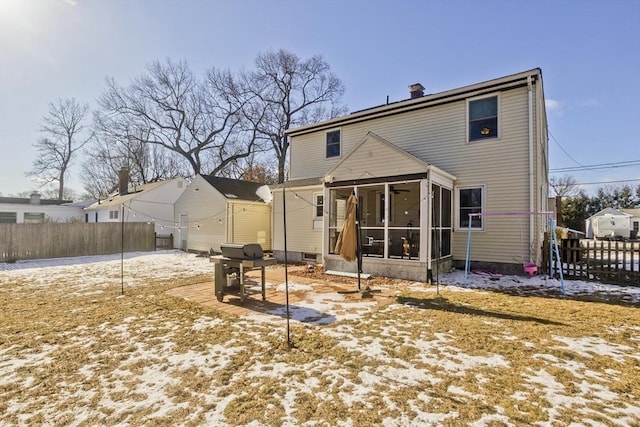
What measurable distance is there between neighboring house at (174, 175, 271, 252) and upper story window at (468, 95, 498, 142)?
1109 centimetres

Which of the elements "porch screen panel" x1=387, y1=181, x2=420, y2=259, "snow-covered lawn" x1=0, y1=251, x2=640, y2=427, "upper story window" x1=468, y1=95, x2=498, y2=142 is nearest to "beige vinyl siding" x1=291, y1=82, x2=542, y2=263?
"upper story window" x1=468, y1=95, x2=498, y2=142

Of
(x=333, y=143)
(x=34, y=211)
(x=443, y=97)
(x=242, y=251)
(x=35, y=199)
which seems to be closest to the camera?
(x=242, y=251)

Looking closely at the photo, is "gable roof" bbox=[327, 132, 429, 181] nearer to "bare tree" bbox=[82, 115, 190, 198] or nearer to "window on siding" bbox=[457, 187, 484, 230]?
"window on siding" bbox=[457, 187, 484, 230]

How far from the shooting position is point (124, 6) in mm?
8477

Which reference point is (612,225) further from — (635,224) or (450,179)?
(450,179)

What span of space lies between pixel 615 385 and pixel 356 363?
8.64ft

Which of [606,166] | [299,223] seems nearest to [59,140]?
[299,223]

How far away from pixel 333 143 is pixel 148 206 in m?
16.8

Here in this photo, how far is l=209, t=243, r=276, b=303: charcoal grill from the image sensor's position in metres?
6.49

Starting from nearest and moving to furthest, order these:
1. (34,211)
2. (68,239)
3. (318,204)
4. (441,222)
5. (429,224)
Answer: (429,224) → (441,222) → (318,204) → (68,239) → (34,211)

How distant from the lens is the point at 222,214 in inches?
652

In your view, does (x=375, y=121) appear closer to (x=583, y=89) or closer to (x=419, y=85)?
(x=419, y=85)

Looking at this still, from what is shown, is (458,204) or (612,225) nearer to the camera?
(458,204)

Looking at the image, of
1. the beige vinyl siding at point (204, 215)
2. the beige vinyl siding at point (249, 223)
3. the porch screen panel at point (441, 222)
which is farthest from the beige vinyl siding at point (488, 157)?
the beige vinyl siding at point (204, 215)
